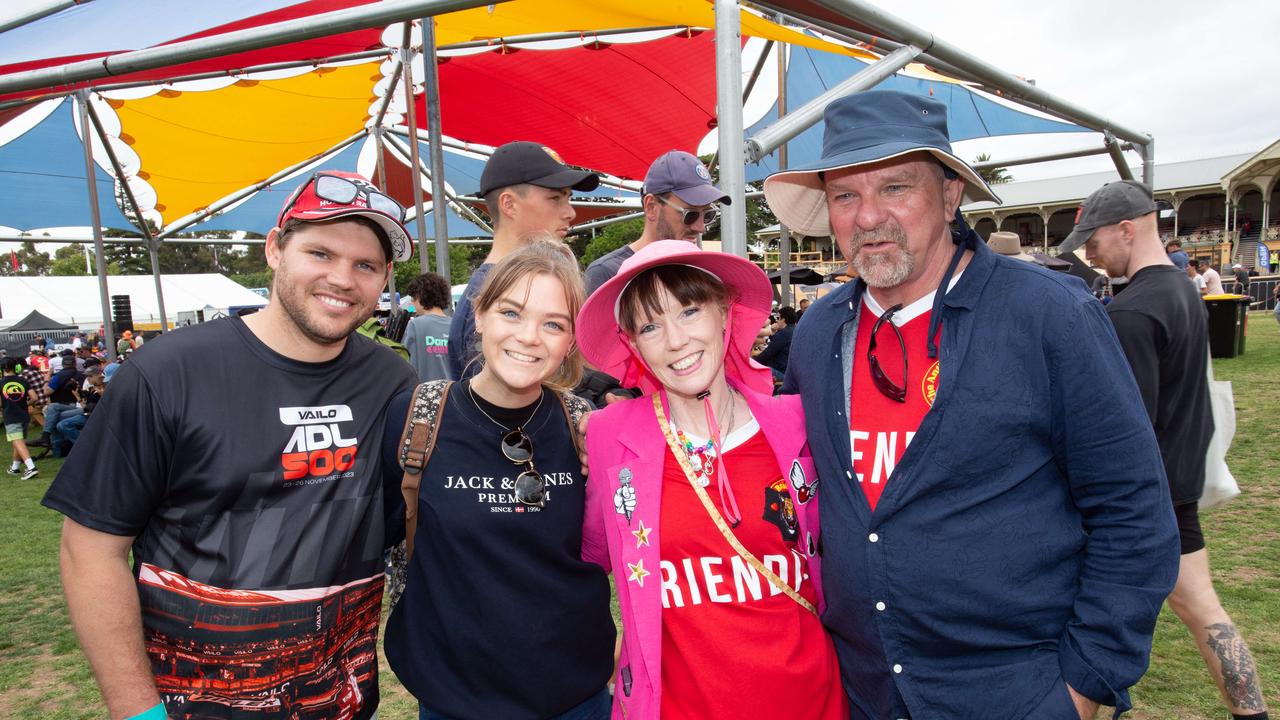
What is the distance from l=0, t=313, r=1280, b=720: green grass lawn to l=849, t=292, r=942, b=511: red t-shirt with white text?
604 mm

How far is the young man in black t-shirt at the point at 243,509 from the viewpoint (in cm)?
163

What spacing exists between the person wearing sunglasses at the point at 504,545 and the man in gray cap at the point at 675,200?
1.29 m

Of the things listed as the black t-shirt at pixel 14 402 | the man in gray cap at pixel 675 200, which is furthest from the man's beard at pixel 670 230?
the black t-shirt at pixel 14 402

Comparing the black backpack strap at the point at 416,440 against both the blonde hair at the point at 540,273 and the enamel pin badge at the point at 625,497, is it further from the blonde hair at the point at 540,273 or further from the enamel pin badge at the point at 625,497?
the enamel pin badge at the point at 625,497

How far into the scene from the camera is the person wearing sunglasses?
187 cm

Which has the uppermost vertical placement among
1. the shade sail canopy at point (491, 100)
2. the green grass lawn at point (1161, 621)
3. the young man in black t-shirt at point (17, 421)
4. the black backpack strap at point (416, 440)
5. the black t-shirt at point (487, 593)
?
the shade sail canopy at point (491, 100)

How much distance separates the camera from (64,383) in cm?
1238

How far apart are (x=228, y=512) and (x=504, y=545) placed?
0.68 metres

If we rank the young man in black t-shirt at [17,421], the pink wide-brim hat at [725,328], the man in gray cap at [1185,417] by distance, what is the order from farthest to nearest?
the young man in black t-shirt at [17,421]
the man in gray cap at [1185,417]
the pink wide-brim hat at [725,328]

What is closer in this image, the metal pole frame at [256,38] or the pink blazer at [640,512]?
the pink blazer at [640,512]

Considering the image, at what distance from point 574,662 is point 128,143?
36.1ft

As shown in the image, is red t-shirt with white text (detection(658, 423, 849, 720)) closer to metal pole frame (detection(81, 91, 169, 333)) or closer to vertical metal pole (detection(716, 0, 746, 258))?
vertical metal pole (detection(716, 0, 746, 258))

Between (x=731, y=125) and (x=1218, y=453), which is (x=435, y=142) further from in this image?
(x=1218, y=453)

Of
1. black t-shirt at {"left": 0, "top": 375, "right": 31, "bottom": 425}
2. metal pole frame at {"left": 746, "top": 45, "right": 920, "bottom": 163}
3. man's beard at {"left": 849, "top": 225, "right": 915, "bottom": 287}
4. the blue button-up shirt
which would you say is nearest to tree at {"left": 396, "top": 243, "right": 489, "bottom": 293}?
black t-shirt at {"left": 0, "top": 375, "right": 31, "bottom": 425}
